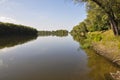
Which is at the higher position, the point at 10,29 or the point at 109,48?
the point at 10,29

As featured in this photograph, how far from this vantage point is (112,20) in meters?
32.0

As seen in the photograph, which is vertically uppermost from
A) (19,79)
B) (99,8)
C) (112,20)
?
(99,8)

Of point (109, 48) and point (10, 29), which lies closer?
point (109, 48)

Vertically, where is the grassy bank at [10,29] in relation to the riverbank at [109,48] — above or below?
above

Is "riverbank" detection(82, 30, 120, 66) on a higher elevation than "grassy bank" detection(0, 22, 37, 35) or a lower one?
lower

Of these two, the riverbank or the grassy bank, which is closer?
the riverbank

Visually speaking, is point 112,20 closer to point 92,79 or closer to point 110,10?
point 110,10

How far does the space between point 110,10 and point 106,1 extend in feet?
7.00

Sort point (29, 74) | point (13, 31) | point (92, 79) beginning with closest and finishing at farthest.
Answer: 1. point (92, 79)
2. point (29, 74)
3. point (13, 31)

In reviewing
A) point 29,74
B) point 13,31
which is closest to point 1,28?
point 13,31

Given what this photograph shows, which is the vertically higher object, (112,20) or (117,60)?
(112,20)

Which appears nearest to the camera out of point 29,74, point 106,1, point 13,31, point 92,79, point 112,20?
point 92,79

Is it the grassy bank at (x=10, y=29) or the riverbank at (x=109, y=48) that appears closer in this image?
the riverbank at (x=109, y=48)

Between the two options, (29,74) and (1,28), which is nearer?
(29,74)
